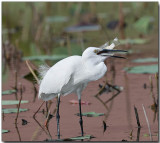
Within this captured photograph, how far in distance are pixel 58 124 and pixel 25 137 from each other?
12.6 inches

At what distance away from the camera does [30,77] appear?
6082mm

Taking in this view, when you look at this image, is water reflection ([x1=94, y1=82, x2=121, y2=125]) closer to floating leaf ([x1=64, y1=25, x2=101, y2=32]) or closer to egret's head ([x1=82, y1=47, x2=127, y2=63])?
egret's head ([x1=82, y1=47, x2=127, y2=63])

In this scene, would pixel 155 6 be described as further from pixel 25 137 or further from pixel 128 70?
pixel 25 137

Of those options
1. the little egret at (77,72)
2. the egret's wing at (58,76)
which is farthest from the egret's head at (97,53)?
the egret's wing at (58,76)

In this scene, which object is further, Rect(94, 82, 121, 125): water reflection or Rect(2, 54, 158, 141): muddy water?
Rect(94, 82, 121, 125): water reflection

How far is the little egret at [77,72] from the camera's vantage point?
4016mm

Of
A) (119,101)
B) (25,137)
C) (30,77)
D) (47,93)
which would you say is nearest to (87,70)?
(47,93)

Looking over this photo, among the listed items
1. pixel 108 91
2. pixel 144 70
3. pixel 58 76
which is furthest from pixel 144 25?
pixel 58 76

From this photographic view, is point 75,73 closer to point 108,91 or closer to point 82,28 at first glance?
point 108,91

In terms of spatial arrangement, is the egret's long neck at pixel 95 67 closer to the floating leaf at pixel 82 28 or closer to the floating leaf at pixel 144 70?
the floating leaf at pixel 144 70

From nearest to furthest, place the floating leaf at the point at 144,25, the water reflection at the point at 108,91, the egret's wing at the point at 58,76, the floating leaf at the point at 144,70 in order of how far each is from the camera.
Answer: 1. the egret's wing at the point at 58,76
2. the water reflection at the point at 108,91
3. the floating leaf at the point at 144,70
4. the floating leaf at the point at 144,25

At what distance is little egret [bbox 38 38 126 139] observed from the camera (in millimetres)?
4016

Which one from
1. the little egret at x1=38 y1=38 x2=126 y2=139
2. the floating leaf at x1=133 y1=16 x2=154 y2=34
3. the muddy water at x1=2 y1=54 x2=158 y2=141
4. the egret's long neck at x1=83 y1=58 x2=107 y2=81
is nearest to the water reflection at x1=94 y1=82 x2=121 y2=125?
the muddy water at x1=2 y1=54 x2=158 y2=141

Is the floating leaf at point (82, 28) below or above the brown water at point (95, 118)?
above
